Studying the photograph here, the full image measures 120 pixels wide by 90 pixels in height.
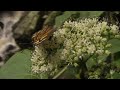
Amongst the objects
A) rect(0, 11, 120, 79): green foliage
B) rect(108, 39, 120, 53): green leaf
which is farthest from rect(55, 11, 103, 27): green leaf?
rect(108, 39, 120, 53): green leaf

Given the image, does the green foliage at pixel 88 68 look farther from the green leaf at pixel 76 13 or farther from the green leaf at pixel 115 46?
the green leaf at pixel 76 13

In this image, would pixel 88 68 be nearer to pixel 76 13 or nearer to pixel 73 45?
pixel 73 45

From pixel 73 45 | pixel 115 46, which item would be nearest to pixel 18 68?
pixel 73 45

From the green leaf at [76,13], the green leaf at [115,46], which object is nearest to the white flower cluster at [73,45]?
the green leaf at [115,46]
